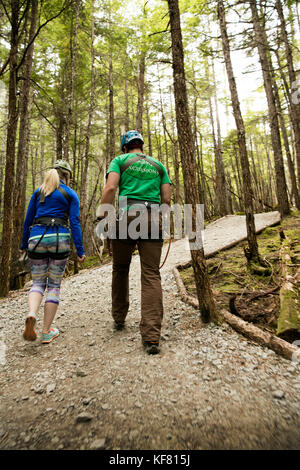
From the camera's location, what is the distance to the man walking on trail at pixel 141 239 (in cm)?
238

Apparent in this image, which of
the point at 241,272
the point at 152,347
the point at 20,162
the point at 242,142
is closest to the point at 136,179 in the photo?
the point at 152,347

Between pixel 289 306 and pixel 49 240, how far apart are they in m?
2.88

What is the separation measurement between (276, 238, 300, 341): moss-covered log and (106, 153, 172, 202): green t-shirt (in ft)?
6.28

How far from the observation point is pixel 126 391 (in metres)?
1.75

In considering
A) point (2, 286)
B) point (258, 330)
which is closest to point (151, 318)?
point (258, 330)

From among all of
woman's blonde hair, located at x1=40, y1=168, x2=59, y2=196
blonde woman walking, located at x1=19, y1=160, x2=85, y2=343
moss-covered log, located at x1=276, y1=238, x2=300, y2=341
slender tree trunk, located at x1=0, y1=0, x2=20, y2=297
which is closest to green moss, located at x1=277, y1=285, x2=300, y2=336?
moss-covered log, located at x1=276, y1=238, x2=300, y2=341

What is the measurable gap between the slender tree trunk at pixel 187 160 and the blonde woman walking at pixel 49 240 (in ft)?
4.97

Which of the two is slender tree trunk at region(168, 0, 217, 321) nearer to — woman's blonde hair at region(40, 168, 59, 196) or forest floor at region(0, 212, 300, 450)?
forest floor at region(0, 212, 300, 450)

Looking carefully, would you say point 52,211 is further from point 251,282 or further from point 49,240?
point 251,282

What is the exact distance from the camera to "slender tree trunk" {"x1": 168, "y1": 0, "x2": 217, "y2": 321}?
9.02 ft

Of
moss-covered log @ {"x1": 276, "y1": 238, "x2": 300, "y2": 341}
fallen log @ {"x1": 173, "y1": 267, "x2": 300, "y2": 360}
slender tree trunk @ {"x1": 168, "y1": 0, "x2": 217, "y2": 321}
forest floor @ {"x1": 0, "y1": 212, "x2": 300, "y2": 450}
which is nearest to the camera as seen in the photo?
forest floor @ {"x1": 0, "y1": 212, "x2": 300, "y2": 450}

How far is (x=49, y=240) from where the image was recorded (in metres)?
2.69

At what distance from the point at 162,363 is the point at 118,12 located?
1587 centimetres
